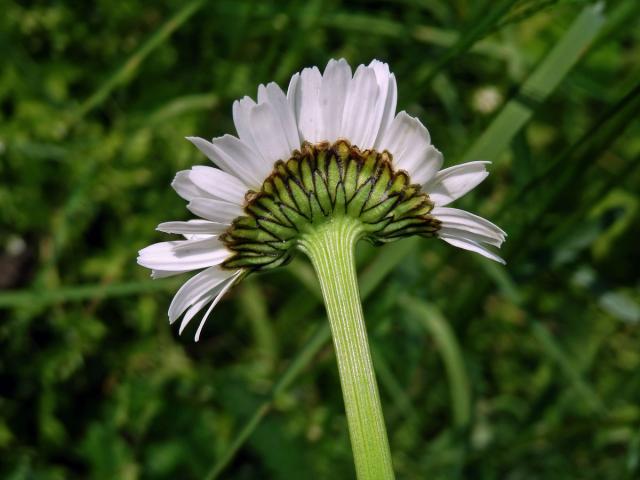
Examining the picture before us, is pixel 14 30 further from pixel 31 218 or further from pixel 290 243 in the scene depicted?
pixel 290 243

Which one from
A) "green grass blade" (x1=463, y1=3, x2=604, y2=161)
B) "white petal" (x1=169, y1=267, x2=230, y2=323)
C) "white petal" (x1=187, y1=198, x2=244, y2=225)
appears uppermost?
"green grass blade" (x1=463, y1=3, x2=604, y2=161)

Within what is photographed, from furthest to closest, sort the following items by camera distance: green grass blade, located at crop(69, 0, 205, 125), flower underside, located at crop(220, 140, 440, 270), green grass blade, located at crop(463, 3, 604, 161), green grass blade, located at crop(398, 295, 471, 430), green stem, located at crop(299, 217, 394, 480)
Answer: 1. green grass blade, located at crop(398, 295, 471, 430)
2. green grass blade, located at crop(69, 0, 205, 125)
3. green grass blade, located at crop(463, 3, 604, 161)
4. flower underside, located at crop(220, 140, 440, 270)
5. green stem, located at crop(299, 217, 394, 480)

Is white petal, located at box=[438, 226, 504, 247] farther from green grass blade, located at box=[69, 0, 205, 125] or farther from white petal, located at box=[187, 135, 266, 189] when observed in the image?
green grass blade, located at box=[69, 0, 205, 125]

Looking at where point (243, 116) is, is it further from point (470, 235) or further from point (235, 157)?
point (470, 235)

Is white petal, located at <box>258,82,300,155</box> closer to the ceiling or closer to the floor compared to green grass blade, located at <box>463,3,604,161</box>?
closer to the floor

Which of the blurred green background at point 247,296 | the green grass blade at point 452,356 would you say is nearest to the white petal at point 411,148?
the blurred green background at point 247,296

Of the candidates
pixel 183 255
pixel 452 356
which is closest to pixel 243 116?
pixel 183 255

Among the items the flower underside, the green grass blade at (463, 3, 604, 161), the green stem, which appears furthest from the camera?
the green grass blade at (463, 3, 604, 161)

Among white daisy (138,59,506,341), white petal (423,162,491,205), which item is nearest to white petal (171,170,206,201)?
white daisy (138,59,506,341)
